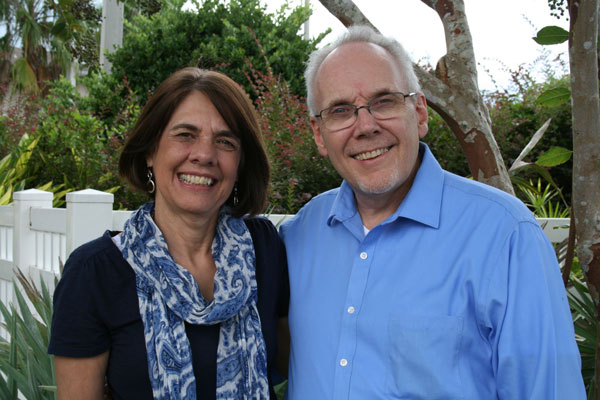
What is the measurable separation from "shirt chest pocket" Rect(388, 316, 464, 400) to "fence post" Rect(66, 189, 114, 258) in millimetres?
2594

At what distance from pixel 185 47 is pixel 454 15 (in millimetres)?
9574

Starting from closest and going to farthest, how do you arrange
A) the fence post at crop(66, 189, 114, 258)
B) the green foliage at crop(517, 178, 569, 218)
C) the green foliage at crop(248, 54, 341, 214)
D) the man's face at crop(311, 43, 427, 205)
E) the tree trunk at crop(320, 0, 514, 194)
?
the man's face at crop(311, 43, 427, 205) → the tree trunk at crop(320, 0, 514, 194) → the fence post at crop(66, 189, 114, 258) → the green foliage at crop(517, 178, 569, 218) → the green foliage at crop(248, 54, 341, 214)

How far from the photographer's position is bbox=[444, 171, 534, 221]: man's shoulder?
171 cm

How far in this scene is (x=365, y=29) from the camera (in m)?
2.13

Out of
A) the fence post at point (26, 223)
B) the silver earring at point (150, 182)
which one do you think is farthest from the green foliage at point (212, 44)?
the silver earring at point (150, 182)

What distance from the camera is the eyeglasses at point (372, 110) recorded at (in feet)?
6.48

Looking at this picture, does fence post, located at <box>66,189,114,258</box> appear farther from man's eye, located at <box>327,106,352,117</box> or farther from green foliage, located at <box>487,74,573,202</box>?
green foliage, located at <box>487,74,573,202</box>

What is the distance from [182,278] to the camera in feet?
6.68

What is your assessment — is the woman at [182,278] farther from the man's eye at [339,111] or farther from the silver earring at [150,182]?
the man's eye at [339,111]

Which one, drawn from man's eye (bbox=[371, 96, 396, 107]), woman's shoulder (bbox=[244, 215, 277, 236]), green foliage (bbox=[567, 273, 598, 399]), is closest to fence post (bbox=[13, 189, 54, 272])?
woman's shoulder (bbox=[244, 215, 277, 236])

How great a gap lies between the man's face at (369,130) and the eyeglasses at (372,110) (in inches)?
0.6

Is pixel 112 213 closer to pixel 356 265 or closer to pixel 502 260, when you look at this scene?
pixel 356 265

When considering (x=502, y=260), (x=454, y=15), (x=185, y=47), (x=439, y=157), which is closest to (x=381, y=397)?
(x=502, y=260)

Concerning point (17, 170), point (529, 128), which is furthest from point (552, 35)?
point (17, 170)
